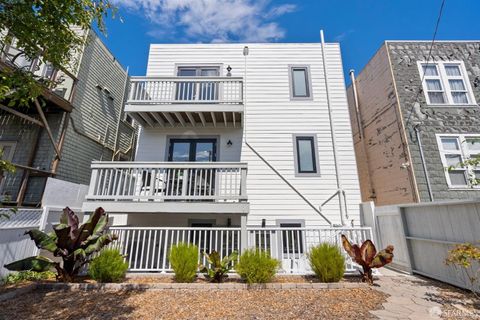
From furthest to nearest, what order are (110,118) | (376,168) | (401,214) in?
(110,118) → (376,168) → (401,214)

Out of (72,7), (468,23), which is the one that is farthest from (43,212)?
(468,23)

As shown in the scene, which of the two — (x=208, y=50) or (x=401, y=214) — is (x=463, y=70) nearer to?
(x=401, y=214)

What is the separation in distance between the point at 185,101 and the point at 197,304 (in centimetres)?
672

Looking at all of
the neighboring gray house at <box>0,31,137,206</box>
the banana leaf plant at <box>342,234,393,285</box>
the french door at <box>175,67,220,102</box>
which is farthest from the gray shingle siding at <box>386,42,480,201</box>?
the neighboring gray house at <box>0,31,137,206</box>

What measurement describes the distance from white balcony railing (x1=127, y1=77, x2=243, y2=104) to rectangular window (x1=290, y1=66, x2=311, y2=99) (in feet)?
9.02

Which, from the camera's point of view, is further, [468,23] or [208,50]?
[208,50]

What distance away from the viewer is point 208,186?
7340mm

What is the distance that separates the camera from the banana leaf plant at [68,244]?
16.4 ft

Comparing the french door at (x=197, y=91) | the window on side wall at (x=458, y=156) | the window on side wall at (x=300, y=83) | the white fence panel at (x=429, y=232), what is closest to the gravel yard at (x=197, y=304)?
the white fence panel at (x=429, y=232)

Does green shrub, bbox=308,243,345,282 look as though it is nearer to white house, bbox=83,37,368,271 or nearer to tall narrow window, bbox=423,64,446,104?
white house, bbox=83,37,368,271

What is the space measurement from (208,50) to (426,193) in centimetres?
1146

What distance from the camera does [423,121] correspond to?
9617 mm

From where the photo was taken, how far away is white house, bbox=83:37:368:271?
7258 millimetres

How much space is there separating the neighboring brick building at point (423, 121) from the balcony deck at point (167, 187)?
770 cm
